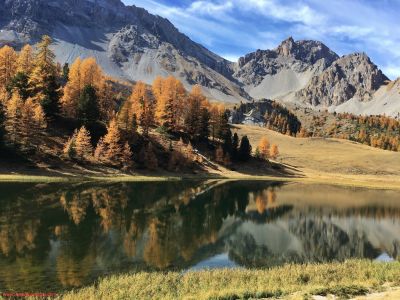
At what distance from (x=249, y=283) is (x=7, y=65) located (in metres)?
105

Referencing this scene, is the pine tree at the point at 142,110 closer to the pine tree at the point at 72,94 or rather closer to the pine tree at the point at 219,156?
the pine tree at the point at 72,94

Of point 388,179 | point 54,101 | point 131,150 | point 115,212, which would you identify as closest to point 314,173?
point 388,179

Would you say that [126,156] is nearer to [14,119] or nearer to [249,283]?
[14,119]

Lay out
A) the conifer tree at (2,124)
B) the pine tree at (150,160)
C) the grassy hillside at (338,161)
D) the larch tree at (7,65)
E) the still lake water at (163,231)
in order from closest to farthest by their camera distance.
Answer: the still lake water at (163,231)
the conifer tree at (2,124)
the pine tree at (150,160)
the larch tree at (7,65)
the grassy hillside at (338,161)

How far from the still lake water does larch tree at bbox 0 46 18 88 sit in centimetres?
5050

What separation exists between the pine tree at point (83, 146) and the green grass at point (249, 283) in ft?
225

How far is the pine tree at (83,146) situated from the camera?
89.2 m

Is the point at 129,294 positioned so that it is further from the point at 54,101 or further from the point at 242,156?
the point at 242,156

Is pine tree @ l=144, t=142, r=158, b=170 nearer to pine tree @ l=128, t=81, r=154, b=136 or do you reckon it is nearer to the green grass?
pine tree @ l=128, t=81, r=154, b=136

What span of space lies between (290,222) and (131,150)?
57.2m

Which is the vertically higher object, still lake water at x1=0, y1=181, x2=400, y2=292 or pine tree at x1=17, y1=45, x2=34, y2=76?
pine tree at x1=17, y1=45, x2=34, y2=76

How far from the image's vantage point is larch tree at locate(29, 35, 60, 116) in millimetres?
98000

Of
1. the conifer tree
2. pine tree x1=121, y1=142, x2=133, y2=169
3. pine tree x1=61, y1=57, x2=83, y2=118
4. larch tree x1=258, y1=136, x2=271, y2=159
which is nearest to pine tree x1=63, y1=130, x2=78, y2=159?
pine tree x1=121, y1=142, x2=133, y2=169

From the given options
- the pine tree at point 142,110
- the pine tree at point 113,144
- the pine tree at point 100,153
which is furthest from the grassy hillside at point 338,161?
the pine tree at point 100,153
